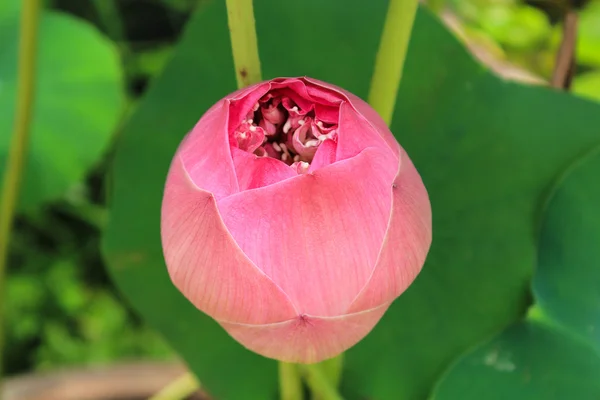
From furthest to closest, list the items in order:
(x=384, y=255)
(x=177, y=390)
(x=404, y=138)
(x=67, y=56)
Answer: (x=67, y=56) < (x=177, y=390) < (x=404, y=138) < (x=384, y=255)

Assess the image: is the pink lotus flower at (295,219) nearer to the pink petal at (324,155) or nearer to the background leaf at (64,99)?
the pink petal at (324,155)

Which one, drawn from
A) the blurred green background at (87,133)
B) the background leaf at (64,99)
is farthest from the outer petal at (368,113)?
the background leaf at (64,99)

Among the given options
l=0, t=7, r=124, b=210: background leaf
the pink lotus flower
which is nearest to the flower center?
the pink lotus flower

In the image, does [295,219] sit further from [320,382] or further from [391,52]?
[320,382]

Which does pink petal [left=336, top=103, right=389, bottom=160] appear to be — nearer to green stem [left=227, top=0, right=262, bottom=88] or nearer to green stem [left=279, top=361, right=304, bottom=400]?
green stem [left=227, top=0, right=262, bottom=88]

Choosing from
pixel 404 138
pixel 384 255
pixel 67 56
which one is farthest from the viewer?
pixel 67 56

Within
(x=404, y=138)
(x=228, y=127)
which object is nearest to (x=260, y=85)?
(x=228, y=127)

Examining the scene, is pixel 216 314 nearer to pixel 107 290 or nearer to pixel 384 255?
pixel 384 255
